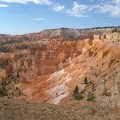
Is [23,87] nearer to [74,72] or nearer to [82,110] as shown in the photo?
[74,72]

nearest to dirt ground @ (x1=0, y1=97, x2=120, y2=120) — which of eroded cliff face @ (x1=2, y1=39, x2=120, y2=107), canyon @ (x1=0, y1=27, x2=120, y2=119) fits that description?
canyon @ (x1=0, y1=27, x2=120, y2=119)

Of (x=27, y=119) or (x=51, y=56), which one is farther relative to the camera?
(x=51, y=56)

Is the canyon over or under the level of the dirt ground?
under

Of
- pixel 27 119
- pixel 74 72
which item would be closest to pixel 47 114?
pixel 27 119

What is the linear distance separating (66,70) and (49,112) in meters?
43.1

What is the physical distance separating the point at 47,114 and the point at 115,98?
3.29 m

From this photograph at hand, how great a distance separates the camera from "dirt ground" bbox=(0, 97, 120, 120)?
10062 millimetres

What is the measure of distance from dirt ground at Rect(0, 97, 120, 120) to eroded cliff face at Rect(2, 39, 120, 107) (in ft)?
20.3

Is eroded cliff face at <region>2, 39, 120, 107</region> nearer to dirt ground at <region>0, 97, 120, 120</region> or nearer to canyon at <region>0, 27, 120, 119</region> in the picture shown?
canyon at <region>0, 27, 120, 119</region>

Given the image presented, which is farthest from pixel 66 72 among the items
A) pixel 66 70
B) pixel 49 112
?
pixel 49 112

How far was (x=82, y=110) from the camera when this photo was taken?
432 inches

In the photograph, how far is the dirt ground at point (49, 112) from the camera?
10062mm

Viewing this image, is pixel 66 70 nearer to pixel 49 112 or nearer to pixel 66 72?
pixel 66 72

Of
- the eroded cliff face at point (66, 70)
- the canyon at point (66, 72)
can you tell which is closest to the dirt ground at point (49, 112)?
the canyon at point (66, 72)
